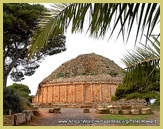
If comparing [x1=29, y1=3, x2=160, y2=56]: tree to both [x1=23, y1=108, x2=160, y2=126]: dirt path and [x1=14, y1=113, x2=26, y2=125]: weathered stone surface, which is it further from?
[x1=14, y1=113, x2=26, y2=125]: weathered stone surface

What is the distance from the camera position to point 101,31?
1.44 m

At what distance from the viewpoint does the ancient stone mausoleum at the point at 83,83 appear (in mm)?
26344

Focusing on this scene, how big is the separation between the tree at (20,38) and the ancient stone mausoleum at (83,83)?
1248 cm

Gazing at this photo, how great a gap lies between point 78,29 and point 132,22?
489 millimetres

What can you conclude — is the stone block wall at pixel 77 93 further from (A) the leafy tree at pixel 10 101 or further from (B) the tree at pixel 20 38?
(A) the leafy tree at pixel 10 101

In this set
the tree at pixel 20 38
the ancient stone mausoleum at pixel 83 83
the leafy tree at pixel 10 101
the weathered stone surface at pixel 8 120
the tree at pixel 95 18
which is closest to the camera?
the tree at pixel 95 18

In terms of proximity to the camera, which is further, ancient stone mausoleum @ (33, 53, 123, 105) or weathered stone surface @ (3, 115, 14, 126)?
ancient stone mausoleum @ (33, 53, 123, 105)

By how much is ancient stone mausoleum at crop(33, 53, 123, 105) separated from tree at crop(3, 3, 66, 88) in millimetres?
12478

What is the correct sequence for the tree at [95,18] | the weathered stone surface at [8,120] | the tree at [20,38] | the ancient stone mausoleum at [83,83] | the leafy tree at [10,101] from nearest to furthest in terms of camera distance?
the tree at [95,18] < the weathered stone surface at [8,120] < the leafy tree at [10,101] < the tree at [20,38] < the ancient stone mausoleum at [83,83]

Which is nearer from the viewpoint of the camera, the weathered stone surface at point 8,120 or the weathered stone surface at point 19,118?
the weathered stone surface at point 8,120

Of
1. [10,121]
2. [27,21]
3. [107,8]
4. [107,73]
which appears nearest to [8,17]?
[27,21]

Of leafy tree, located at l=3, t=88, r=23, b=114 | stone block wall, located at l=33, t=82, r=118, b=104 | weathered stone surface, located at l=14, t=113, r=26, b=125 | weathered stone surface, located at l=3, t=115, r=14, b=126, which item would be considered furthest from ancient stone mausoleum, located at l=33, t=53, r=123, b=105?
weathered stone surface, located at l=3, t=115, r=14, b=126

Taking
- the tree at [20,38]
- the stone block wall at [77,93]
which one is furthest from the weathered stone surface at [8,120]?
the stone block wall at [77,93]

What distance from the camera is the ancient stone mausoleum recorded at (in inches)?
1037
